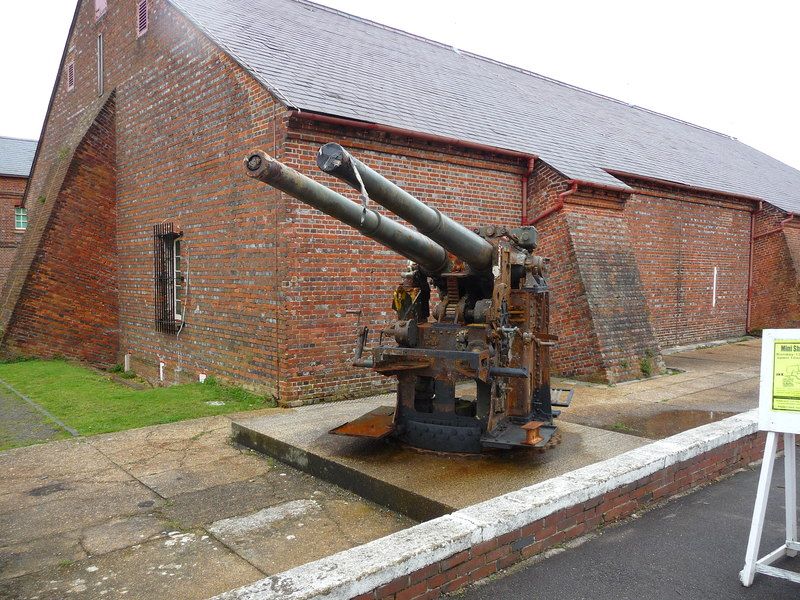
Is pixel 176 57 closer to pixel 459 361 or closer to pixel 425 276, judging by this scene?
pixel 425 276

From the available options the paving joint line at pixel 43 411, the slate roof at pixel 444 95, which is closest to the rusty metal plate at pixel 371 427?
the paving joint line at pixel 43 411

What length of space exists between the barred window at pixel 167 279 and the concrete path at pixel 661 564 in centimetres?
830

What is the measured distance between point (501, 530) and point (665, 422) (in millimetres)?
4051

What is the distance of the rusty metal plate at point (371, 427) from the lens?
214 inches

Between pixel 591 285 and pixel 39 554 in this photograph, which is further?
pixel 591 285

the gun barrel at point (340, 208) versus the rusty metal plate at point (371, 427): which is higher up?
the gun barrel at point (340, 208)

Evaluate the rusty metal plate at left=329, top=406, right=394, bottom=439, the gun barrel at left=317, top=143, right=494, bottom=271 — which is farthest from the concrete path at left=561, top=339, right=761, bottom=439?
the gun barrel at left=317, top=143, right=494, bottom=271

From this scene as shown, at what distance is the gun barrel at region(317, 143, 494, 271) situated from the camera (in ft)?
12.7

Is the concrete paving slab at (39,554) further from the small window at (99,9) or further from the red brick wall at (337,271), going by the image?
the small window at (99,9)

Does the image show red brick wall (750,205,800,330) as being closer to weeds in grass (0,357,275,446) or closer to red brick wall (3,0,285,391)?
red brick wall (3,0,285,391)

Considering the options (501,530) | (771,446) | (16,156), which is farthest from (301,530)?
(16,156)

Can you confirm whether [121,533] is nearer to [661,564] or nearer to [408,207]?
[408,207]

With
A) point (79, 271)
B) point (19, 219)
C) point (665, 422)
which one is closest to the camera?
point (665, 422)

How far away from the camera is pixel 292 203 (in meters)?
7.95
